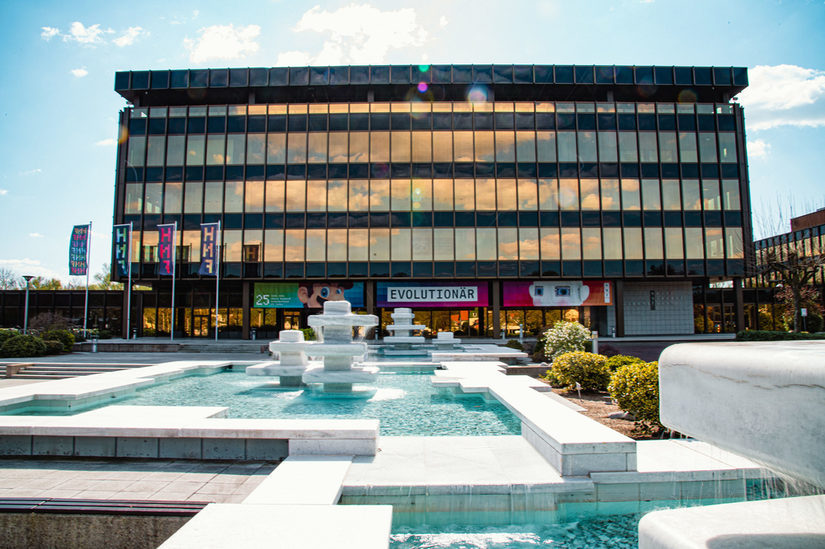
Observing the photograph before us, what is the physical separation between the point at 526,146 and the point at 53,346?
3193 cm

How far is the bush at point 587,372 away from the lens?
12094 millimetres

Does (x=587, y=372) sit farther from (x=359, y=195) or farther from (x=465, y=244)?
(x=359, y=195)

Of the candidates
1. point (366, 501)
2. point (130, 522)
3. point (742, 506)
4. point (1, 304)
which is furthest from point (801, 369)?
point (1, 304)

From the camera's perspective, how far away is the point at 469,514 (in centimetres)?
468

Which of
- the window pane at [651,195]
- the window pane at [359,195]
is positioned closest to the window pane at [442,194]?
the window pane at [359,195]

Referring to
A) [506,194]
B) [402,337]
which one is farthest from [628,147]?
[402,337]

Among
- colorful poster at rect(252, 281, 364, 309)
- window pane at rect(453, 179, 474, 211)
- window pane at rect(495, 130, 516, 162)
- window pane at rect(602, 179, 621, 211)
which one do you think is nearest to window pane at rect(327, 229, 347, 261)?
colorful poster at rect(252, 281, 364, 309)

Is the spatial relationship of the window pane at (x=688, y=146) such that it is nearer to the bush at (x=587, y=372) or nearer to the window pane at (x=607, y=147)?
the window pane at (x=607, y=147)

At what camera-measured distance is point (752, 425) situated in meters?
1.56

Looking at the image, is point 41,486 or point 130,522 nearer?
point 130,522

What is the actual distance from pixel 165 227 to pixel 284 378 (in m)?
24.8

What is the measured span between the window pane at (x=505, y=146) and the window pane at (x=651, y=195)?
33.6ft

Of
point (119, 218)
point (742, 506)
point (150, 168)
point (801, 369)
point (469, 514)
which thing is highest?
point (150, 168)

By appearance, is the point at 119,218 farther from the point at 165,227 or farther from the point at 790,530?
the point at 790,530
